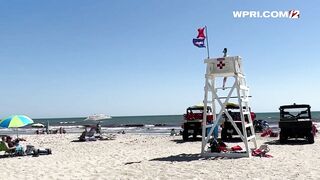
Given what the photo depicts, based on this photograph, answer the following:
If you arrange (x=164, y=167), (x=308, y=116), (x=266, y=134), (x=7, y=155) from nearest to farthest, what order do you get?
1. (x=164, y=167)
2. (x=7, y=155)
3. (x=308, y=116)
4. (x=266, y=134)

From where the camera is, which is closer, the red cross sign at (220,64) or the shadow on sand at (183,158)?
the shadow on sand at (183,158)

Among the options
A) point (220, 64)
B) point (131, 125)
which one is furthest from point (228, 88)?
point (131, 125)

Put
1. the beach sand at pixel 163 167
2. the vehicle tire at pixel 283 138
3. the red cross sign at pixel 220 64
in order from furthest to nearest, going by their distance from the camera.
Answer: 1. the vehicle tire at pixel 283 138
2. the red cross sign at pixel 220 64
3. the beach sand at pixel 163 167

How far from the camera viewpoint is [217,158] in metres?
13.5

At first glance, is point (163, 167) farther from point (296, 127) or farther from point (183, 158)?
point (296, 127)

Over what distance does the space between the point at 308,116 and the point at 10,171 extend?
14251 millimetres

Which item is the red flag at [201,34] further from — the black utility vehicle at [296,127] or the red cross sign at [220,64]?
the black utility vehicle at [296,127]

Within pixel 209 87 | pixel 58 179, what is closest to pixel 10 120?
pixel 58 179

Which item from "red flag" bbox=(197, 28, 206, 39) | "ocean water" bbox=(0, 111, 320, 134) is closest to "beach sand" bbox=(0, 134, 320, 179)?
"red flag" bbox=(197, 28, 206, 39)

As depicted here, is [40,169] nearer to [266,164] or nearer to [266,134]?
[266,164]

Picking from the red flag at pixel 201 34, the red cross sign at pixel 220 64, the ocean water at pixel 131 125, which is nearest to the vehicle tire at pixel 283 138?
the red cross sign at pixel 220 64

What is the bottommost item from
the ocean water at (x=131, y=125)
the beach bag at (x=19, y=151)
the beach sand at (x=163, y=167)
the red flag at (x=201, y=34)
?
the ocean water at (x=131, y=125)

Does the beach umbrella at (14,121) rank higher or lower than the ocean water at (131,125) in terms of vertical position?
higher

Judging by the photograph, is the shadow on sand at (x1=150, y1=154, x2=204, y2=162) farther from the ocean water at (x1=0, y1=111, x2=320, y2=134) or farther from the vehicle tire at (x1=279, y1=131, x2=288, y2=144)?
the ocean water at (x1=0, y1=111, x2=320, y2=134)
